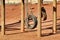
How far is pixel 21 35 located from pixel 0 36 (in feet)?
2.76

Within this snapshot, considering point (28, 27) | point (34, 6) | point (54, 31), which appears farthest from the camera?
point (34, 6)

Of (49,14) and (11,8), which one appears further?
(11,8)

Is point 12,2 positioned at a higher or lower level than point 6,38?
higher

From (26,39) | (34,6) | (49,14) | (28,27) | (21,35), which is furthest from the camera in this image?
(34,6)

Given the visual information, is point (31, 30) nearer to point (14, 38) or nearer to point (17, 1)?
point (14, 38)

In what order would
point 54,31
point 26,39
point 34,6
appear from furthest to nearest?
point 34,6 → point 54,31 → point 26,39

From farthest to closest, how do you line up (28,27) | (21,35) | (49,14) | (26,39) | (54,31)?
(49,14) → (28,27) → (54,31) → (21,35) → (26,39)

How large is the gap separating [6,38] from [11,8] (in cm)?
1292

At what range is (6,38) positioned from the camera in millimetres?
9336

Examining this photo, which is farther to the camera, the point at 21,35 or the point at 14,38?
the point at 21,35

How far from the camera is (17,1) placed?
23.1 meters

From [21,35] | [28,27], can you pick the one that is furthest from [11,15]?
[21,35]

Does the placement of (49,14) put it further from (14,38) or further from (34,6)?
(14,38)

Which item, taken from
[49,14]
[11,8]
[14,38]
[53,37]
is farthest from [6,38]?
[11,8]
